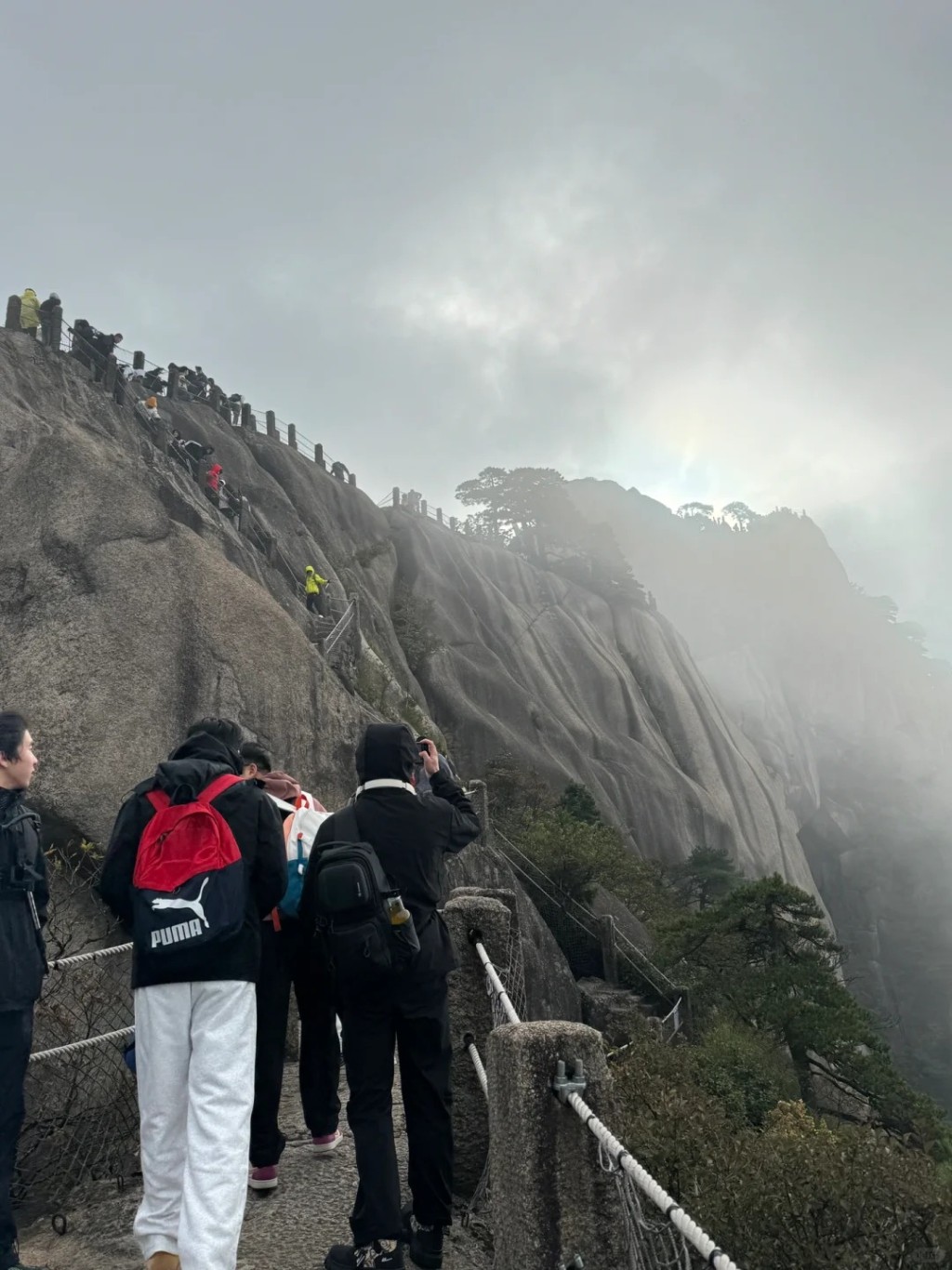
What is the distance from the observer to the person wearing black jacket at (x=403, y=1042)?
3.57 metres

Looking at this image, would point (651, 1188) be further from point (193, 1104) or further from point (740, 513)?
point (740, 513)

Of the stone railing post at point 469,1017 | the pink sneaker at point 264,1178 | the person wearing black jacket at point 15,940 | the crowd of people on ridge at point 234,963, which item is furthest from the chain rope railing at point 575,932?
the person wearing black jacket at point 15,940

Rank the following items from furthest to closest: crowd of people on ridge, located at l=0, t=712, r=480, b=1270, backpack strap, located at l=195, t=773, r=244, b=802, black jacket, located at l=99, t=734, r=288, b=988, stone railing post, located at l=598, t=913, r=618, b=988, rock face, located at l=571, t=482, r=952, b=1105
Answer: rock face, located at l=571, t=482, r=952, b=1105 < stone railing post, located at l=598, t=913, r=618, b=988 < backpack strap, located at l=195, t=773, r=244, b=802 < black jacket, located at l=99, t=734, r=288, b=988 < crowd of people on ridge, located at l=0, t=712, r=480, b=1270

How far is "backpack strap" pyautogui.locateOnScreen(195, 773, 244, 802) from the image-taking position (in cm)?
345

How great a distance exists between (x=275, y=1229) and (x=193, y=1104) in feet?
4.33

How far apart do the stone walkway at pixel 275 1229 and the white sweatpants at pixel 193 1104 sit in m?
0.81

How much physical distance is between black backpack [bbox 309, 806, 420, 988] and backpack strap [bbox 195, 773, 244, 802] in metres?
0.46

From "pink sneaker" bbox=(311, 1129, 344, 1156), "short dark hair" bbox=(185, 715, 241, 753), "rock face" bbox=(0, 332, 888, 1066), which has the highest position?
"rock face" bbox=(0, 332, 888, 1066)

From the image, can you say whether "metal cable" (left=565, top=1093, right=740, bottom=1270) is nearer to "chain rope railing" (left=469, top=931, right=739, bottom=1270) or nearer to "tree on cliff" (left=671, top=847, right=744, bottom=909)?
"chain rope railing" (left=469, top=931, right=739, bottom=1270)

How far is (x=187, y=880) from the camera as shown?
3.33 meters

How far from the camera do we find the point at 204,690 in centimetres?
931

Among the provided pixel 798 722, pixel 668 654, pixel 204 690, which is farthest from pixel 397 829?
pixel 798 722

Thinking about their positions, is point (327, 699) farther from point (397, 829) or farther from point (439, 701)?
point (439, 701)

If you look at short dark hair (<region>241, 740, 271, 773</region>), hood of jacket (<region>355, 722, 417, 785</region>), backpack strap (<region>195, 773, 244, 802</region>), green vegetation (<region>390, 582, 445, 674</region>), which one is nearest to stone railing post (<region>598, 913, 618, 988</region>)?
green vegetation (<region>390, 582, 445, 674</region>)
